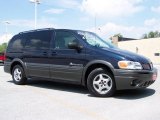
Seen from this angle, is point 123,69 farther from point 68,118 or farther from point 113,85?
point 68,118

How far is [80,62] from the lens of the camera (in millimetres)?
7875

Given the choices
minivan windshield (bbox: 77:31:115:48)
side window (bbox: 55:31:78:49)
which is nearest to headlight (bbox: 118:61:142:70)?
minivan windshield (bbox: 77:31:115:48)

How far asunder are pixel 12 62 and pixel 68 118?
5207 millimetres

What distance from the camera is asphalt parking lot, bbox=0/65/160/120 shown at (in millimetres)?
5570

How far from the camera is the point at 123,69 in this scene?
23.6 ft

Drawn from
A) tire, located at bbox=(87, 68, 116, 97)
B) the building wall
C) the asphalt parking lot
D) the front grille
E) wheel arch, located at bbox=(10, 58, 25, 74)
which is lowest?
the asphalt parking lot

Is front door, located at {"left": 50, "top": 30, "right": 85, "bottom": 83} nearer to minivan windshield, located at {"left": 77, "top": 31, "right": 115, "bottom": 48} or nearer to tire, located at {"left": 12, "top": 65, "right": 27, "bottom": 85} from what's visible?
minivan windshield, located at {"left": 77, "top": 31, "right": 115, "bottom": 48}

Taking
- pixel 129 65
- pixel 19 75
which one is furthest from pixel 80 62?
pixel 19 75

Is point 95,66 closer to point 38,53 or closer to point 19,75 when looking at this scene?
point 38,53

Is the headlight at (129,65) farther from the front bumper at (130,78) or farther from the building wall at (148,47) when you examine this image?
the building wall at (148,47)

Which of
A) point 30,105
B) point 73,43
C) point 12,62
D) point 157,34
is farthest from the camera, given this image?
point 157,34

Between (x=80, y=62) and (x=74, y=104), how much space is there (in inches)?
60.4

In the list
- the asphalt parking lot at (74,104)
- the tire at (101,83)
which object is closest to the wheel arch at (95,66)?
the tire at (101,83)

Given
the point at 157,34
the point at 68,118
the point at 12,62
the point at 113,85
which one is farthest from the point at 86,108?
the point at 157,34
